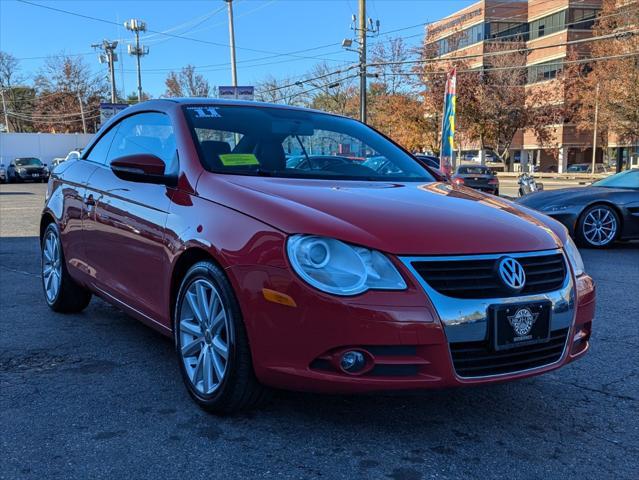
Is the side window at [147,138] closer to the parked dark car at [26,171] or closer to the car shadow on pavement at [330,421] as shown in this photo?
the car shadow on pavement at [330,421]

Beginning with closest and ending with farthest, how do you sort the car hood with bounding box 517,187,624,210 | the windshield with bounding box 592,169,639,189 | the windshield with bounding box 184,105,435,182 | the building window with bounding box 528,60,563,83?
the windshield with bounding box 184,105,435,182 → the car hood with bounding box 517,187,624,210 → the windshield with bounding box 592,169,639,189 → the building window with bounding box 528,60,563,83

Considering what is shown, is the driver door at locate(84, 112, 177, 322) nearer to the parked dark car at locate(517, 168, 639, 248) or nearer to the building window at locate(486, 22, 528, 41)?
the parked dark car at locate(517, 168, 639, 248)

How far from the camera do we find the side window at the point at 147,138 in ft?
12.3

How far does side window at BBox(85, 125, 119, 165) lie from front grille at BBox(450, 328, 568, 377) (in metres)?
3.16

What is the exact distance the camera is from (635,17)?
3612cm

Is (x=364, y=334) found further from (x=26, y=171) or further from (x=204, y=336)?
(x=26, y=171)

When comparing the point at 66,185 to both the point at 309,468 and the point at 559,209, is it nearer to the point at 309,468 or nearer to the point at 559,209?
the point at 309,468

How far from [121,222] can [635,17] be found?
39.9m

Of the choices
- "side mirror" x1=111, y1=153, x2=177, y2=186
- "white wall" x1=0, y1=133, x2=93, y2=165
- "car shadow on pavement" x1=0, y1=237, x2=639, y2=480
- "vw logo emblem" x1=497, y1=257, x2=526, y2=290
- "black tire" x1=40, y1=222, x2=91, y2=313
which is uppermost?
"white wall" x1=0, y1=133, x2=93, y2=165

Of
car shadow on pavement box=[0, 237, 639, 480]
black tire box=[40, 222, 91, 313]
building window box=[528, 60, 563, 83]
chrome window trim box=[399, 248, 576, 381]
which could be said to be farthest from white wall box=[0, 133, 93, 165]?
chrome window trim box=[399, 248, 576, 381]

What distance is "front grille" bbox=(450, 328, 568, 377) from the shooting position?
2648 mm

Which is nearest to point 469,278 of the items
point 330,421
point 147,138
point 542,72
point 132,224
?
point 330,421

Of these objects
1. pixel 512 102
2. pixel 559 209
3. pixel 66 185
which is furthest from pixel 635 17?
pixel 66 185

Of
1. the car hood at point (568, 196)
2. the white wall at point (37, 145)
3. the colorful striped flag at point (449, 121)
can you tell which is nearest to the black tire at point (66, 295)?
the car hood at point (568, 196)
